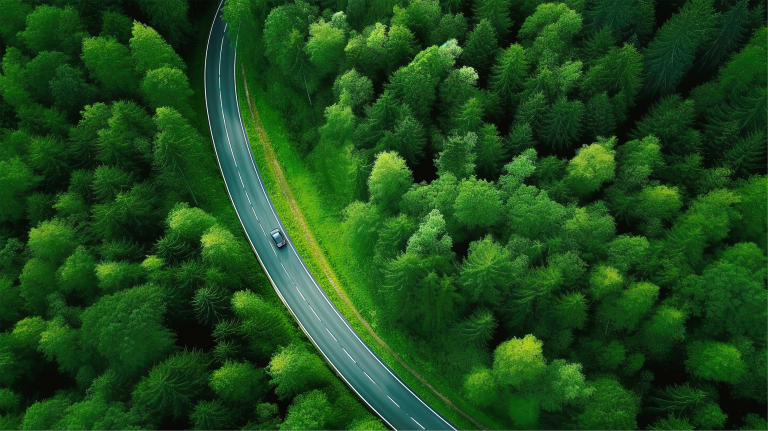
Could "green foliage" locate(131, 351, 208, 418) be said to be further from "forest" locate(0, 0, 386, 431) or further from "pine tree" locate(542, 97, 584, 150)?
"pine tree" locate(542, 97, 584, 150)

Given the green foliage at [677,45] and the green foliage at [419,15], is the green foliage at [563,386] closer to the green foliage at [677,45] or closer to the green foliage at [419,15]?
the green foliage at [677,45]

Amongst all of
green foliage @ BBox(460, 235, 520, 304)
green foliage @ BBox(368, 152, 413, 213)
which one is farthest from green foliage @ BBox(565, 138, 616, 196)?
green foliage @ BBox(368, 152, 413, 213)

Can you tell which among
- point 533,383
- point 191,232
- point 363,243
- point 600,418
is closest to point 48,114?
point 191,232

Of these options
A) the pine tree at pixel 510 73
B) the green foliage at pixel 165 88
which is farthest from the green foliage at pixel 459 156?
the green foliage at pixel 165 88

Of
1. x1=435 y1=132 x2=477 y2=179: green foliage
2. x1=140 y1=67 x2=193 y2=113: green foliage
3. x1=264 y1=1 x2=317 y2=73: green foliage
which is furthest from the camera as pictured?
x1=264 y1=1 x2=317 y2=73: green foliage

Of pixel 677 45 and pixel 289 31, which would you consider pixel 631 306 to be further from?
pixel 289 31

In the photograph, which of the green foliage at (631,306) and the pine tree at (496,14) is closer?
the green foliage at (631,306)

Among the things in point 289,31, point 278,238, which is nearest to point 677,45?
point 289,31
